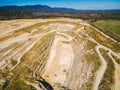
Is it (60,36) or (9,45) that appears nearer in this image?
(9,45)

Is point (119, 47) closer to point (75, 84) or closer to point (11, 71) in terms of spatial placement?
point (75, 84)

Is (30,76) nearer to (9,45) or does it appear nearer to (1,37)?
(9,45)

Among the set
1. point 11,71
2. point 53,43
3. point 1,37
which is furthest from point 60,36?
point 11,71

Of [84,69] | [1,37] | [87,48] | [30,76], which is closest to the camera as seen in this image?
[30,76]

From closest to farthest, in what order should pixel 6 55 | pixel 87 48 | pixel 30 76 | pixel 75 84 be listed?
pixel 75 84, pixel 30 76, pixel 6 55, pixel 87 48

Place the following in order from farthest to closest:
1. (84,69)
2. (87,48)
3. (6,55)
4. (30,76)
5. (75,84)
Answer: (87,48)
(6,55)
(84,69)
(30,76)
(75,84)

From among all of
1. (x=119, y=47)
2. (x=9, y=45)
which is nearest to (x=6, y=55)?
(x=9, y=45)
